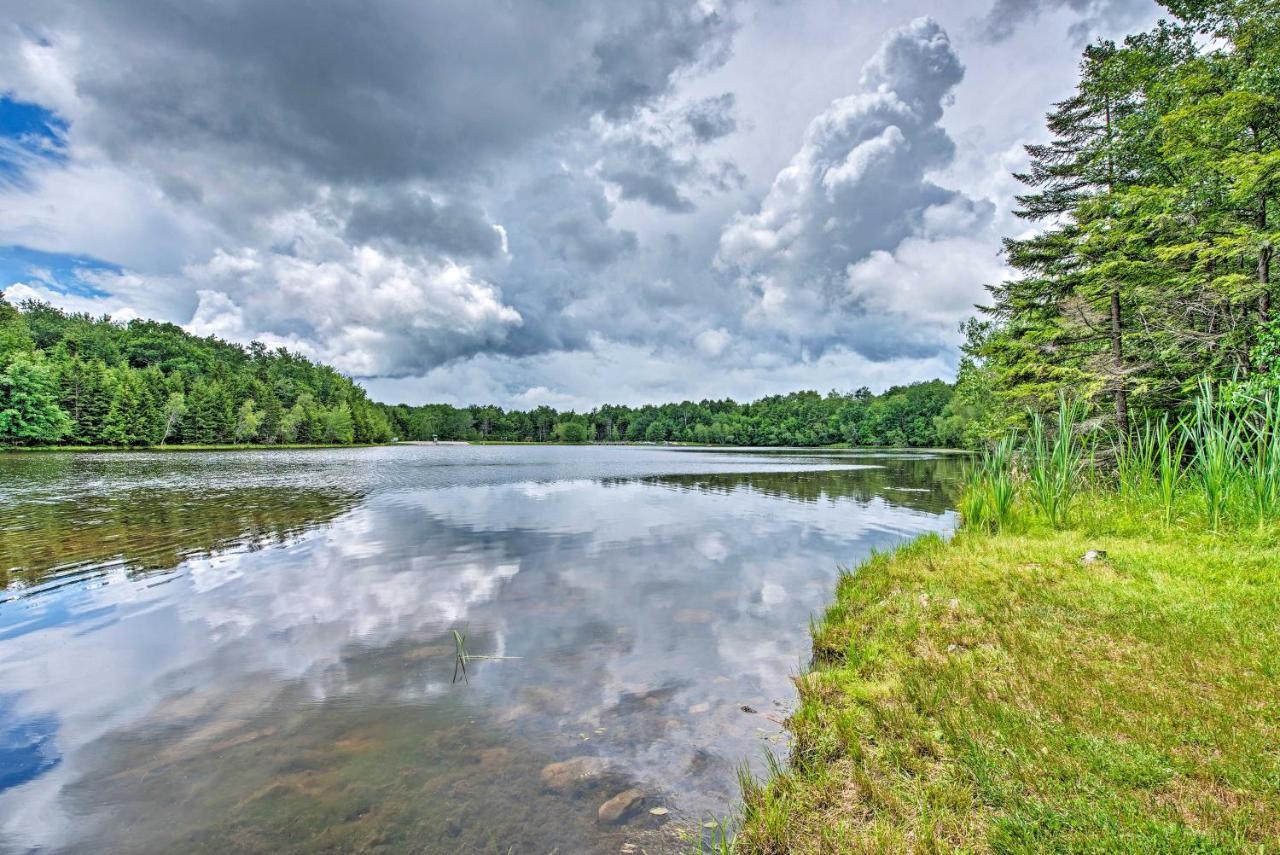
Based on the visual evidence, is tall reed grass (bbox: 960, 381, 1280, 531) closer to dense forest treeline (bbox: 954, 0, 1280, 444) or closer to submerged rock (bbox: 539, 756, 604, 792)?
dense forest treeline (bbox: 954, 0, 1280, 444)

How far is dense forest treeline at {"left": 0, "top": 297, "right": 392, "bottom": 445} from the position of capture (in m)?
Answer: 68.2

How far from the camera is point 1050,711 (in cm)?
427

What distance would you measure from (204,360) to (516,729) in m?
170

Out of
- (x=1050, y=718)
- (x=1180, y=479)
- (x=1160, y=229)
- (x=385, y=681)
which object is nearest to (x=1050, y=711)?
(x=1050, y=718)

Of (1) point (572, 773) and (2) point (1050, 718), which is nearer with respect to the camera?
(2) point (1050, 718)

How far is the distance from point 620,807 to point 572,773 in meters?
0.63

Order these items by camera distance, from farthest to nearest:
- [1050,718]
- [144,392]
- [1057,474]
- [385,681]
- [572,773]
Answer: [144,392], [1057,474], [385,681], [572,773], [1050,718]

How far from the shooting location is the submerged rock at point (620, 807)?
4.07m

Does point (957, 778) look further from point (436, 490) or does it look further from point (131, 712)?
point (436, 490)

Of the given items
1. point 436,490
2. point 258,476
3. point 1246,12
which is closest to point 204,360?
point 258,476

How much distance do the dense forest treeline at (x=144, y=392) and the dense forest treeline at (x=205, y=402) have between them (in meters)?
0.19

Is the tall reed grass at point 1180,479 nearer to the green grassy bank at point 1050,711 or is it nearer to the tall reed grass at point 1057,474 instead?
the tall reed grass at point 1057,474

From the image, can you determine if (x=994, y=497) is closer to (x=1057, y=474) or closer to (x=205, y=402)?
(x=1057, y=474)

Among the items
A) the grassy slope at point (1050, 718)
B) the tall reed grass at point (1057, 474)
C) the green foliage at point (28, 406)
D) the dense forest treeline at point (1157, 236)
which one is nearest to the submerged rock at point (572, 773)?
the grassy slope at point (1050, 718)
